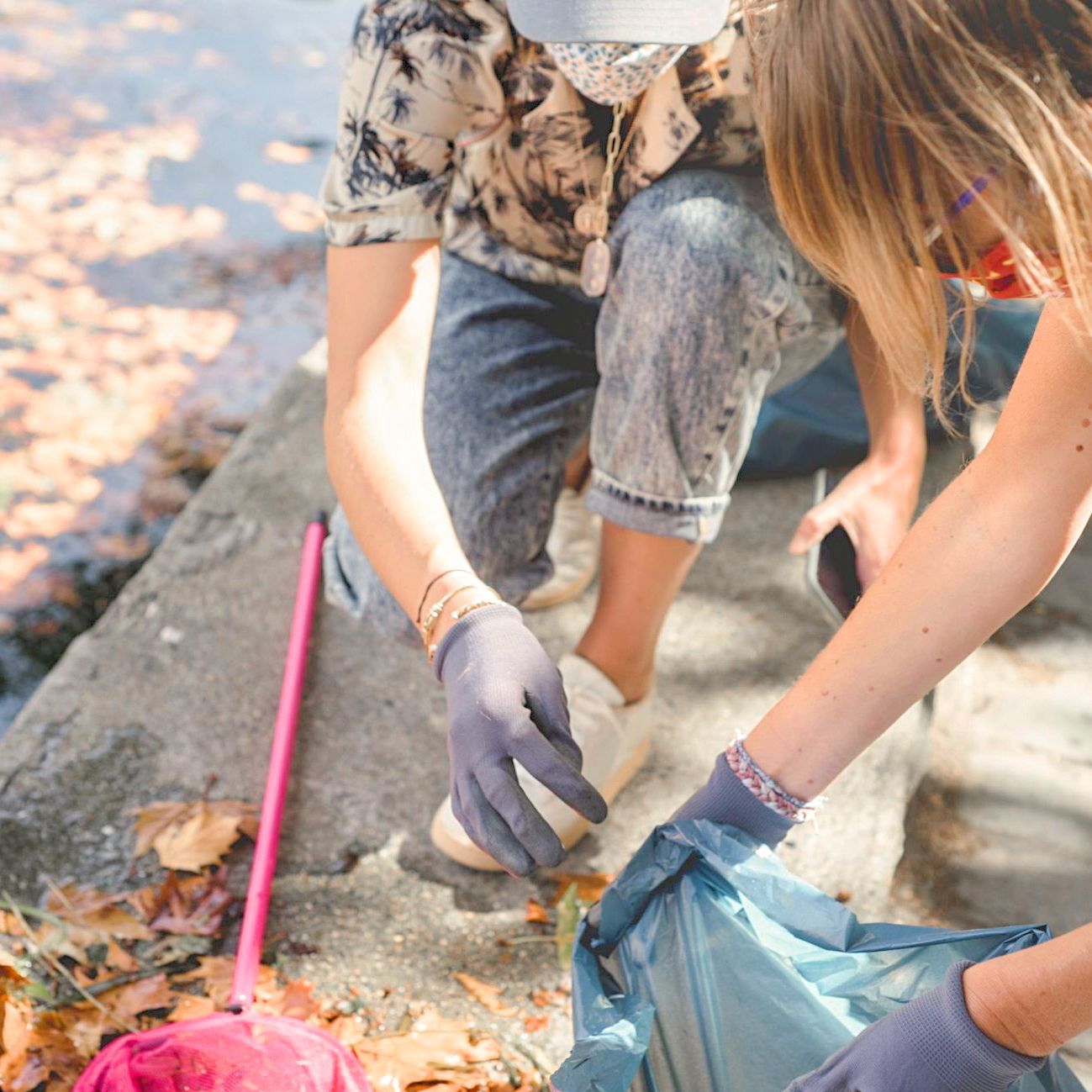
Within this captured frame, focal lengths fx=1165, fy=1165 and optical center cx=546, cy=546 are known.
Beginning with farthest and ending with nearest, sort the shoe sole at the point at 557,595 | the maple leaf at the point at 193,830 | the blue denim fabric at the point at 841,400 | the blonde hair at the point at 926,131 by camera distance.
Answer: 1. the blue denim fabric at the point at 841,400
2. the shoe sole at the point at 557,595
3. the maple leaf at the point at 193,830
4. the blonde hair at the point at 926,131

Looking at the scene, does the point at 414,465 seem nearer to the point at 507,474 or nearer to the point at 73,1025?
the point at 507,474

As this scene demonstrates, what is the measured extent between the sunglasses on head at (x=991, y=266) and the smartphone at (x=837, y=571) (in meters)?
0.59

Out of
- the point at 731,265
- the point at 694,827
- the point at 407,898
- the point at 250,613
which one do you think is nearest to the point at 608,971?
the point at 694,827

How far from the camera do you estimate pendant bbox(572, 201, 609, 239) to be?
157 centimetres

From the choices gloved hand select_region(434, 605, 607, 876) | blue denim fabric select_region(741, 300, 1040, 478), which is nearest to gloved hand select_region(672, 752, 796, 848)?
gloved hand select_region(434, 605, 607, 876)

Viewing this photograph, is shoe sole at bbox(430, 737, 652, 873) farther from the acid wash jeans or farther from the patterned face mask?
the patterned face mask

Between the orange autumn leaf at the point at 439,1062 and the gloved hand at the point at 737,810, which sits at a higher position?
the gloved hand at the point at 737,810

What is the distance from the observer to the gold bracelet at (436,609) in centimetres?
129

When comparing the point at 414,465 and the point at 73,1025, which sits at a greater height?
the point at 414,465

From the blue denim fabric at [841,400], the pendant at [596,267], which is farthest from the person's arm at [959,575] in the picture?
the blue denim fabric at [841,400]

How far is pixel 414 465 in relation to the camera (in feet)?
4.59

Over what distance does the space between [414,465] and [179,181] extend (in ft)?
8.89

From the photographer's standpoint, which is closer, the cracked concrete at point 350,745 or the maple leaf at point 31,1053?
the maple leaf at point 31,1053

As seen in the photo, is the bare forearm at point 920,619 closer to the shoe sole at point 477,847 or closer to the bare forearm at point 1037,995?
the bare forearm at point 1037,995
